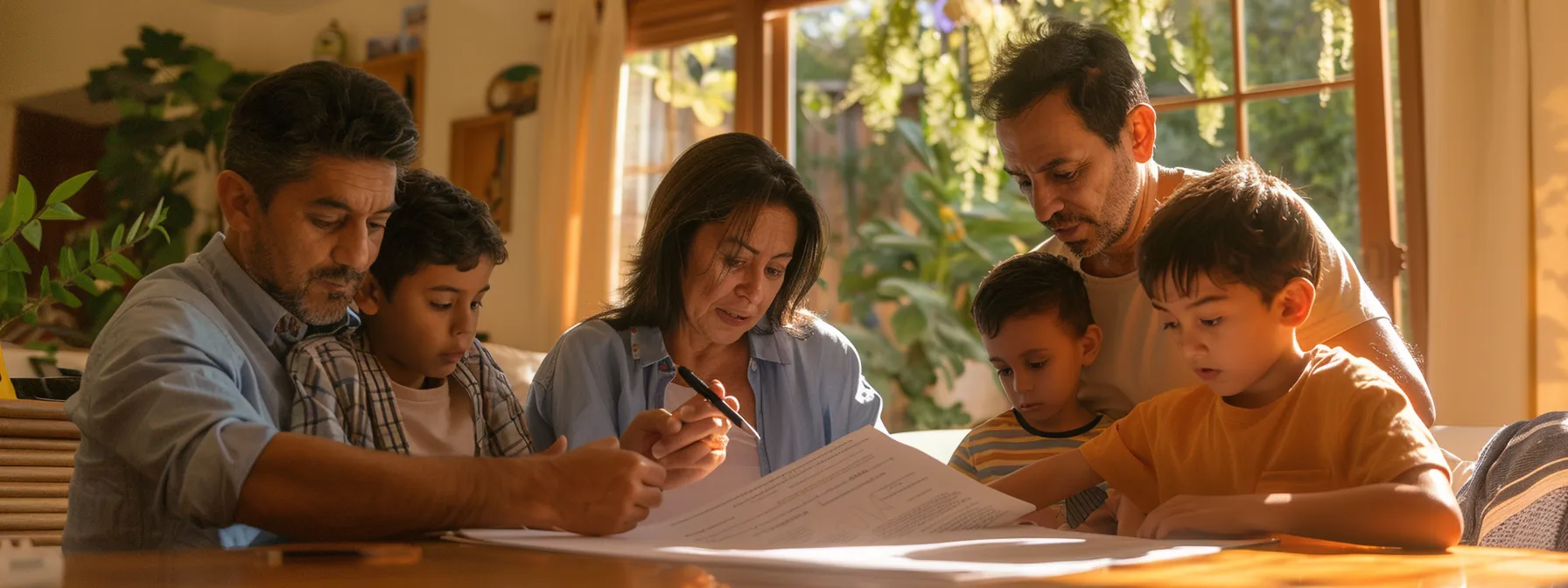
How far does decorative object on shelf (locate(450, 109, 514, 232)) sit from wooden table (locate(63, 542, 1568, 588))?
497 cm

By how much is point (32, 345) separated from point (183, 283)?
99.7 inches

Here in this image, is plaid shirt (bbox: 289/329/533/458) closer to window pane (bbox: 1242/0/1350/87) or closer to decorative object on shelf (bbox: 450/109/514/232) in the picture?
window pane (bbox: 1242/0/1350/87)

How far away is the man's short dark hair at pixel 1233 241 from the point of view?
1.24m

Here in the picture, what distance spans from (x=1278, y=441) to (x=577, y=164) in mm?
4526

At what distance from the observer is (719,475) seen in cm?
Answer: 172

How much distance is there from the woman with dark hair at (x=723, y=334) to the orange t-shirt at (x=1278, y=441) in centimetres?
56

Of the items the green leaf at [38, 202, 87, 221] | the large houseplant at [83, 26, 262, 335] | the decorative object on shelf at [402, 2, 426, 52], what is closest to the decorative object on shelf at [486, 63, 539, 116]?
the decorative object on shelf at [402, 2, 426, 52]

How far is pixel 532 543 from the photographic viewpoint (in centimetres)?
97

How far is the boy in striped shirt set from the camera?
5.61 feet

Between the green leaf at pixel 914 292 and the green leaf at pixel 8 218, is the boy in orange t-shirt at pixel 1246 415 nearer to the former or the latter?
the green leaf at pixel 8 218

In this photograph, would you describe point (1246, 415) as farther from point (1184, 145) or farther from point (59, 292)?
point (1184, 145)

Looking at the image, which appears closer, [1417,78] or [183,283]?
[183,283]

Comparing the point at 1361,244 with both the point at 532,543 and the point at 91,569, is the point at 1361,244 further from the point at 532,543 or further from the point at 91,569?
the point at 91,569

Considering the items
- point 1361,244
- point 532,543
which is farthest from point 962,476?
point 1361,244
